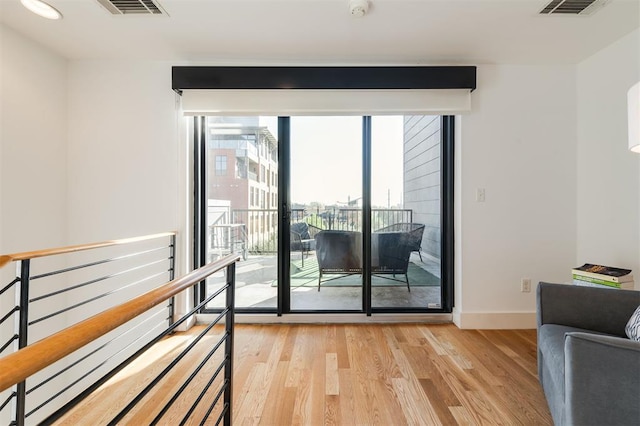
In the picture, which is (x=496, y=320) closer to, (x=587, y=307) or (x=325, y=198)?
(x=587, y=307)

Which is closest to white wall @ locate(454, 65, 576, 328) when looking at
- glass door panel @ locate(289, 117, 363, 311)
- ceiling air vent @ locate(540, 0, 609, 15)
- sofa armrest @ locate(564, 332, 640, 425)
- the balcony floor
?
the balcony floor

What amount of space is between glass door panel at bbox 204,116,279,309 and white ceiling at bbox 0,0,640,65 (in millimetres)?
592

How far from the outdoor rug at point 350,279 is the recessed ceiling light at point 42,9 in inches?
99.5

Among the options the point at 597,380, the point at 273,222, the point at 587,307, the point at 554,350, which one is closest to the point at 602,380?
the point at 597,380

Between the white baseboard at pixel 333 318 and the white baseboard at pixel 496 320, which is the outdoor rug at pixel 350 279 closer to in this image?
the white baseboard at pixel 333 318

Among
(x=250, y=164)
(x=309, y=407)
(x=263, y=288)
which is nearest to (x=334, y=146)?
(x=250, y=164)

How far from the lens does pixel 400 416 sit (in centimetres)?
155

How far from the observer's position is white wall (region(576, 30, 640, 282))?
2131 mm

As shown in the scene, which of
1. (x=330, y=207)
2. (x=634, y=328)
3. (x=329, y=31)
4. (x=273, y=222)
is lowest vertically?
(x=634, y=328)

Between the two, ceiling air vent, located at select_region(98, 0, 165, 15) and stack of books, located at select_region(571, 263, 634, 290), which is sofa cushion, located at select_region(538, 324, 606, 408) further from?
ceiling air vent, located at select_region(98, 0, 165, 15)

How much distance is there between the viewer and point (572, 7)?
6.20ft

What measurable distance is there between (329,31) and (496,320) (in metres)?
2.74

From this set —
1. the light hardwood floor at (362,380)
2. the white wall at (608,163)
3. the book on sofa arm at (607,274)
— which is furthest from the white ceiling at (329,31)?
the light hardwood floor at (362,380)

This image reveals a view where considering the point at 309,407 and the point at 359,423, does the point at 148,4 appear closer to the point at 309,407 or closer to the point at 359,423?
the point at 309,407
